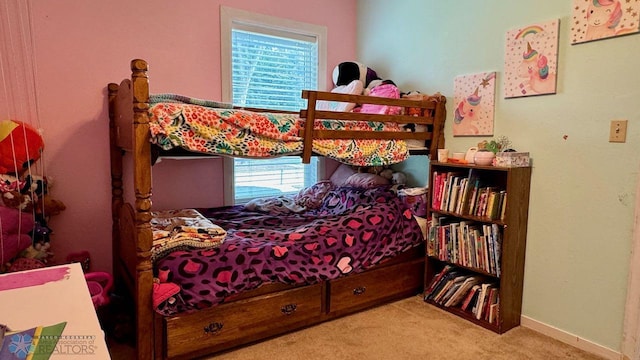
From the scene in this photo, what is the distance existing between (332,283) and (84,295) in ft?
4.89

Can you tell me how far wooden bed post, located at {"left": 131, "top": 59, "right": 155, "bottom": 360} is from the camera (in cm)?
173

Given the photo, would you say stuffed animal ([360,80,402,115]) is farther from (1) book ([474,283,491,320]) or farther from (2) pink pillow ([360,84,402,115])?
(1) book ([474,283,491,320])

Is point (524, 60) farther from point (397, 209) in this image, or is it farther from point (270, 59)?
point (270, 59)

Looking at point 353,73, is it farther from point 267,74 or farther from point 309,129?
point 309,129

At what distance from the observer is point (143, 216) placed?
179cm

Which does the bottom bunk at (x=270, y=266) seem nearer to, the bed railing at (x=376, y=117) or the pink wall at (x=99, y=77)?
the pink wall at (x=99, y=77)

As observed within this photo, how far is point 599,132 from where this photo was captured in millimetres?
2002

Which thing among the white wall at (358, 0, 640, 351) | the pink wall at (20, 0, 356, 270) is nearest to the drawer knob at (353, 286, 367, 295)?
the white wall at (358, 0, 640, 351)

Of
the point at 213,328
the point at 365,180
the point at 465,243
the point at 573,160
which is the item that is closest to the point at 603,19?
the point at 573,160

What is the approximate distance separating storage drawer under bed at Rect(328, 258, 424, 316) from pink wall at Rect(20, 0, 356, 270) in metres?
1.30

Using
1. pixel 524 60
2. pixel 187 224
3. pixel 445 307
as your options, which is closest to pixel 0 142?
pixel 187 224

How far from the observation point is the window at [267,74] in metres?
3.02

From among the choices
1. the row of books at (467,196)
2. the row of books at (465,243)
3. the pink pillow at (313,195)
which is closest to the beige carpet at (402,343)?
the row of books at (465,243)

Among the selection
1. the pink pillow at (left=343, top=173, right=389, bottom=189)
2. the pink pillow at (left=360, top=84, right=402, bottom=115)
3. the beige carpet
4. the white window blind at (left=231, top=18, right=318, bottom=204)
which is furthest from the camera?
the white window blind at (left=231, top=18, right=318, bottom=204)
